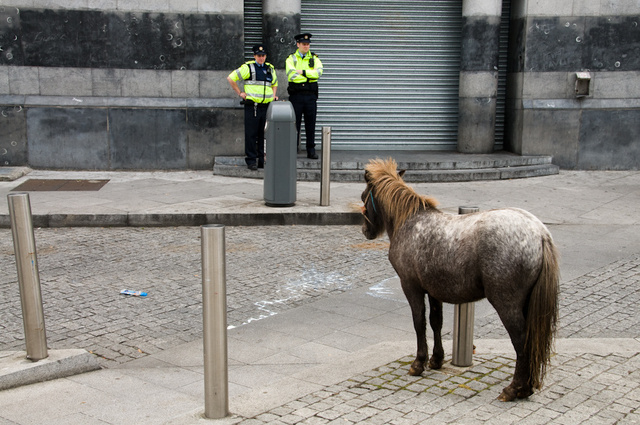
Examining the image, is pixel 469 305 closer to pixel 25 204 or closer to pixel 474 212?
pixel 474 212

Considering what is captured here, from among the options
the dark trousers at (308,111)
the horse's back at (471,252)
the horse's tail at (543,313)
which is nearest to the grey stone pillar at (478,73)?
the dark trousers at (308,111)

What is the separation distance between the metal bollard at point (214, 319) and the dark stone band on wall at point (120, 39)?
10435 mm

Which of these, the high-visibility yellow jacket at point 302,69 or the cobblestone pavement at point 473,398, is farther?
the high-visibility yellow jacket at point 302,69

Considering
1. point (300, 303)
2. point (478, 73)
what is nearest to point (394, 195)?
point (300, 303)

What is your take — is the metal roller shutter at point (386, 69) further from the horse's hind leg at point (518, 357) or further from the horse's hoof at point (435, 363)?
the horse's hind leg at point (518, 357)

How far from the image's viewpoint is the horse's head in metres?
5.16

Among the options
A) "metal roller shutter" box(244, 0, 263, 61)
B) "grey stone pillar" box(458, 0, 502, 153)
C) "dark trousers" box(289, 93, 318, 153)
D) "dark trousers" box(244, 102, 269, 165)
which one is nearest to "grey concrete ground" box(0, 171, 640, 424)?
"dark trousers" box(244, 102, 269, 165)

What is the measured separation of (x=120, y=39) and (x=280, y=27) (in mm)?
3039

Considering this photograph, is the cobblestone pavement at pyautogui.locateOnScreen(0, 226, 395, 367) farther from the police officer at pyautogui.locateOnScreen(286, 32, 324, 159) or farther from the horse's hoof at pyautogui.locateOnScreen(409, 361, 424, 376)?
the police officer at pyautogui.locateOnScreen(286, 32, 324, 159)

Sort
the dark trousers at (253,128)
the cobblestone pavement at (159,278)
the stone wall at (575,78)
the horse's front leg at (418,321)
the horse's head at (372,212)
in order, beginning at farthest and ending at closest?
the stone wall at (575,78) < the dark trousers at (253,128) < the cobblestone pavement at (159,278) < the horse's head at (372,212) < the horse's front leg at (418,321)

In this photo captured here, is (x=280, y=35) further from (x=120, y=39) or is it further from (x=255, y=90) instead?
(x=120, y=39)

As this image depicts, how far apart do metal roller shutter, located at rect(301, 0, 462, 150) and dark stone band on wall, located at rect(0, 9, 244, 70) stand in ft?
6.73

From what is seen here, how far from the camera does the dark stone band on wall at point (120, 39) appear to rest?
1355 cm

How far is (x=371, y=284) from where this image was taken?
771 cm
